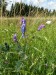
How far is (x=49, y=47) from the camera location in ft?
7.36

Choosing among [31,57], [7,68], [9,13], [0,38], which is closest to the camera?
[7,68]

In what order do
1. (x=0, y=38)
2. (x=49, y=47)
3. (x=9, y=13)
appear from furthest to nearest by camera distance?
(x=9, y=13) → (x=0, y=38) → (x=49, y=47)

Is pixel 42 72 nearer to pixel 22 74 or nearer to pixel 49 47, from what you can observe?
pixel 22 74

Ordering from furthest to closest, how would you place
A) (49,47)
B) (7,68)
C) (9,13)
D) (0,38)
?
(9,13) → (0,38) → (49,47) → (7,68)

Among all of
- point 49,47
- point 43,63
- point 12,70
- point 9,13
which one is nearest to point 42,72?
point 43,63

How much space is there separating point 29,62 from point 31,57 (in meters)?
0.06

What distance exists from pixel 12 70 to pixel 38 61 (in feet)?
0.64

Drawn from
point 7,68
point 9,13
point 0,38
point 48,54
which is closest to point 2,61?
point 7,68

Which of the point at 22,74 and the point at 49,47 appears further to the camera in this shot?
the point at 49,47

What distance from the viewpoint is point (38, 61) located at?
1.80m

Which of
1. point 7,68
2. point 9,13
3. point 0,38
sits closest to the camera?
point 7,68

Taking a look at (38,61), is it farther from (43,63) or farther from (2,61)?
(2,61)

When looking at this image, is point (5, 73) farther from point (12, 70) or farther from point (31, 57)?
point (31, 57)

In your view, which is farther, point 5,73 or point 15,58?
point 15,58
